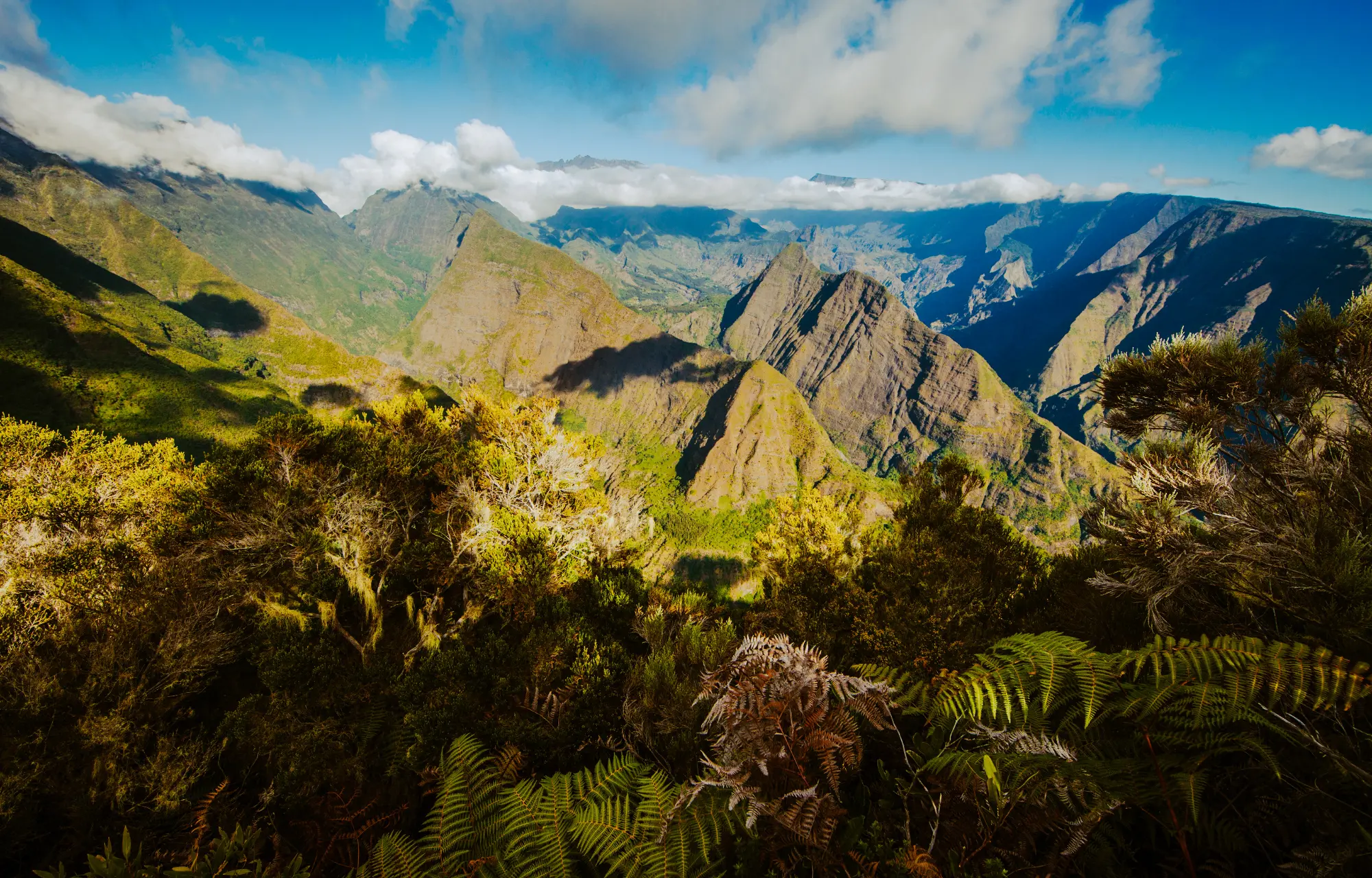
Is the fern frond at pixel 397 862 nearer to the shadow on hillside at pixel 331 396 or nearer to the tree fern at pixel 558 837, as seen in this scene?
the tree fern at pixel 558 837

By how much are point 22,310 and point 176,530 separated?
384ft

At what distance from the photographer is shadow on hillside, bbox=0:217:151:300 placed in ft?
415

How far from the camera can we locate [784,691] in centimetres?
349

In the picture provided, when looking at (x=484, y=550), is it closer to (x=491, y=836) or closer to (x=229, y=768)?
(x=229, y=768)

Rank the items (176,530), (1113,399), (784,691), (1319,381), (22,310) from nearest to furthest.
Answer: (784,691) < (1319,381) < (1113,399) < (176,530) < (22,310)

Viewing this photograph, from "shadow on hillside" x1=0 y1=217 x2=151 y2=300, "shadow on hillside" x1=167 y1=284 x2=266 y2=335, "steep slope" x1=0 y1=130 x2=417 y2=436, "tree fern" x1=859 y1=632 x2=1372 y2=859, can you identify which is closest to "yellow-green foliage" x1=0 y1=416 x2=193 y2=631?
"tree fern" x1=859 y1=632 x2=1372 y2=859

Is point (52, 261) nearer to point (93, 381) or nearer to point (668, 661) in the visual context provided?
point (93, 381)

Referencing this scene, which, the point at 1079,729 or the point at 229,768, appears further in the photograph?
the point at 229,768

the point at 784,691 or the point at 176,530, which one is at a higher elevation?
the point at 784,691

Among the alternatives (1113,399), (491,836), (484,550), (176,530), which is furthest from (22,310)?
(1113,399)

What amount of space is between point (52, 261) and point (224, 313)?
53435 millimetres

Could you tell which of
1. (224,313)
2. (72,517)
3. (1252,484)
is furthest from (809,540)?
(224,313)

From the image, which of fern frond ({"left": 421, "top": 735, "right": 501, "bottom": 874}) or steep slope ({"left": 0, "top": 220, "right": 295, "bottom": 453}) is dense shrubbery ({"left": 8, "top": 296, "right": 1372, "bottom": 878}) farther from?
steep slope ({"left": 0, "top": 220, "right": 295, "bottom": 453})

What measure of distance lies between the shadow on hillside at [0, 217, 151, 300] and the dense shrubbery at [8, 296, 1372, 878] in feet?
618
